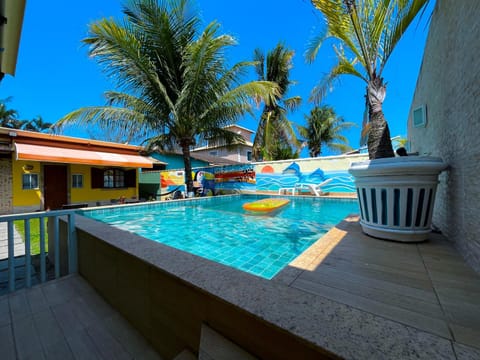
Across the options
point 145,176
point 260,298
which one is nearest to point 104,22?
point 260,298

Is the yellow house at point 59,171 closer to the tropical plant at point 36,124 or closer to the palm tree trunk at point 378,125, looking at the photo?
the palm tree trunk at point 378,125

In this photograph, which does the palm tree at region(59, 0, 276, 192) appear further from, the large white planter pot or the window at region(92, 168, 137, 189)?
the large white planter pot

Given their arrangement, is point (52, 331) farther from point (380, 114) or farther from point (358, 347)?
point (380, 114)

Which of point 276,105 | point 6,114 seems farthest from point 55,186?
point 6,114

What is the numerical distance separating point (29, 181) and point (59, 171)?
130 centimetres

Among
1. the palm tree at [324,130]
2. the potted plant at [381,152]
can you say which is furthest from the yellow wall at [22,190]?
the palm tree at [324,130]

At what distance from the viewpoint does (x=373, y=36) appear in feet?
9.93

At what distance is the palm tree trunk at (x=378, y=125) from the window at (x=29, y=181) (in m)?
14.9

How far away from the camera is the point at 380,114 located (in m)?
3.18

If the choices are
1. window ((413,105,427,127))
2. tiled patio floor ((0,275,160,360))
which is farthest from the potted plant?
tiled patio floor ((0,275,160,360))

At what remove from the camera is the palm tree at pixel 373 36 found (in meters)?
2.85

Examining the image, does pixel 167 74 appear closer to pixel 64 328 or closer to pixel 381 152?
pixel 381 152

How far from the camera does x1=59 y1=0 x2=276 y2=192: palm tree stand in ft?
24.5

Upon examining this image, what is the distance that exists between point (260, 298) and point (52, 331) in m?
2.33
